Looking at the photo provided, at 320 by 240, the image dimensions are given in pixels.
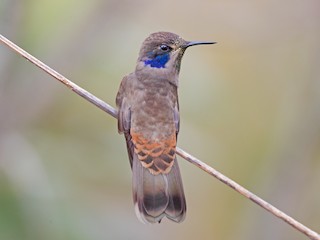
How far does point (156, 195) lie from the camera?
3176 mm

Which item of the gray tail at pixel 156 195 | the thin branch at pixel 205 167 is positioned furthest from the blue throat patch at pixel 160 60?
Result: the gray tail at pixel 156 195

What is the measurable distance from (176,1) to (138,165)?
1.99 metres

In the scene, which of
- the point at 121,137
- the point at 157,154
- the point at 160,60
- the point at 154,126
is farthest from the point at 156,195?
the point at 121,137

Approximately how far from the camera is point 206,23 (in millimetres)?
4984

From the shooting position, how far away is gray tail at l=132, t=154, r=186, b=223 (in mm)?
3133

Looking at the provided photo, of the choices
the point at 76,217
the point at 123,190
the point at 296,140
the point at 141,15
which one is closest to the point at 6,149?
the point at 76,217

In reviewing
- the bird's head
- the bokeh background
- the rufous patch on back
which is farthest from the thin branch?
the bokeh background

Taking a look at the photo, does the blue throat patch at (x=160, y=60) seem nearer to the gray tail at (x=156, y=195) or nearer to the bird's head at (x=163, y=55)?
the bird's head at (x=163, y=55)

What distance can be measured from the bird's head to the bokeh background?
2.32 ft

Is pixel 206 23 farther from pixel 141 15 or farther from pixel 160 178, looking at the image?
pixel 160 178

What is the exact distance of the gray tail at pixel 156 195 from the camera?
313cm

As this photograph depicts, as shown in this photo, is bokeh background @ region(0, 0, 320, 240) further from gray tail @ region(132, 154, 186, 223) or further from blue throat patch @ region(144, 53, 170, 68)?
blue throat patch @ region(144, 53, 170, 68)

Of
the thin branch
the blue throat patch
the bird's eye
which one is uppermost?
the bird's eye

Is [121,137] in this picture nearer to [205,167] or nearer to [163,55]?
[163,55]
